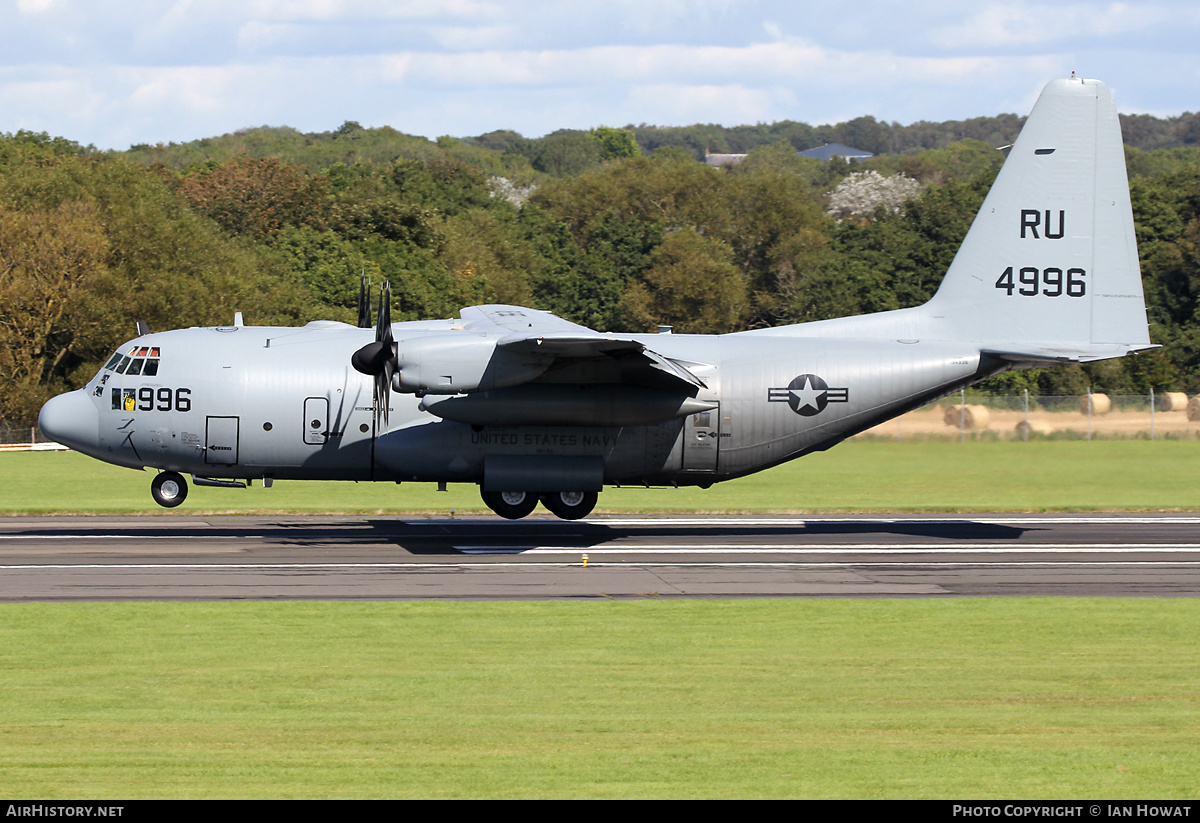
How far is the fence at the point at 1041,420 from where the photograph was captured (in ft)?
156

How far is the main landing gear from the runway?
1.78ft

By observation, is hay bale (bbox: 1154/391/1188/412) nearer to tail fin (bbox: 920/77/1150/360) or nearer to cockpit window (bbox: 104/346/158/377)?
tail fin (bbox: 920/77/1150/360)

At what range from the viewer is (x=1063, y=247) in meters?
28.1

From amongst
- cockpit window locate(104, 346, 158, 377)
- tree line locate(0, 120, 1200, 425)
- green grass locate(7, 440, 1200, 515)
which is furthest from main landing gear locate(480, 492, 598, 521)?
tree line locate(0, 120, 1200, 425)

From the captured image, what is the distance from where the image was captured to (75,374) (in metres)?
59.9

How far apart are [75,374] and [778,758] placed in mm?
56121

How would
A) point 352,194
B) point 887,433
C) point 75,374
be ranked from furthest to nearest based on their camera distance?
point 352,194, point 75,374, point 887,433

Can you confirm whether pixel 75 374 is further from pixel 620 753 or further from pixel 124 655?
pixel 620 753

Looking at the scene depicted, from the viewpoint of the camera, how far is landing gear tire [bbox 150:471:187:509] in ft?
88.0

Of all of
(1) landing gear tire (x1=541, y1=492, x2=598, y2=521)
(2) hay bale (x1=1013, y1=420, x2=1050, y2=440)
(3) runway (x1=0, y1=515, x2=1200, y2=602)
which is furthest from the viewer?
(2) hay bale (x1=1013, y1=420, x2=1050, y2=440)

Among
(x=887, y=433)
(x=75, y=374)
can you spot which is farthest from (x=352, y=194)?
(x=887, y=433)

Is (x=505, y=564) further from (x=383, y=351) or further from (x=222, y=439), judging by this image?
(x=222, y=439)

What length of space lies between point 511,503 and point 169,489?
726cm

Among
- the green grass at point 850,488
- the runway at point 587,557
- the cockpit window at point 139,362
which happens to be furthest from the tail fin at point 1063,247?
the cockpit window at point 139,362
